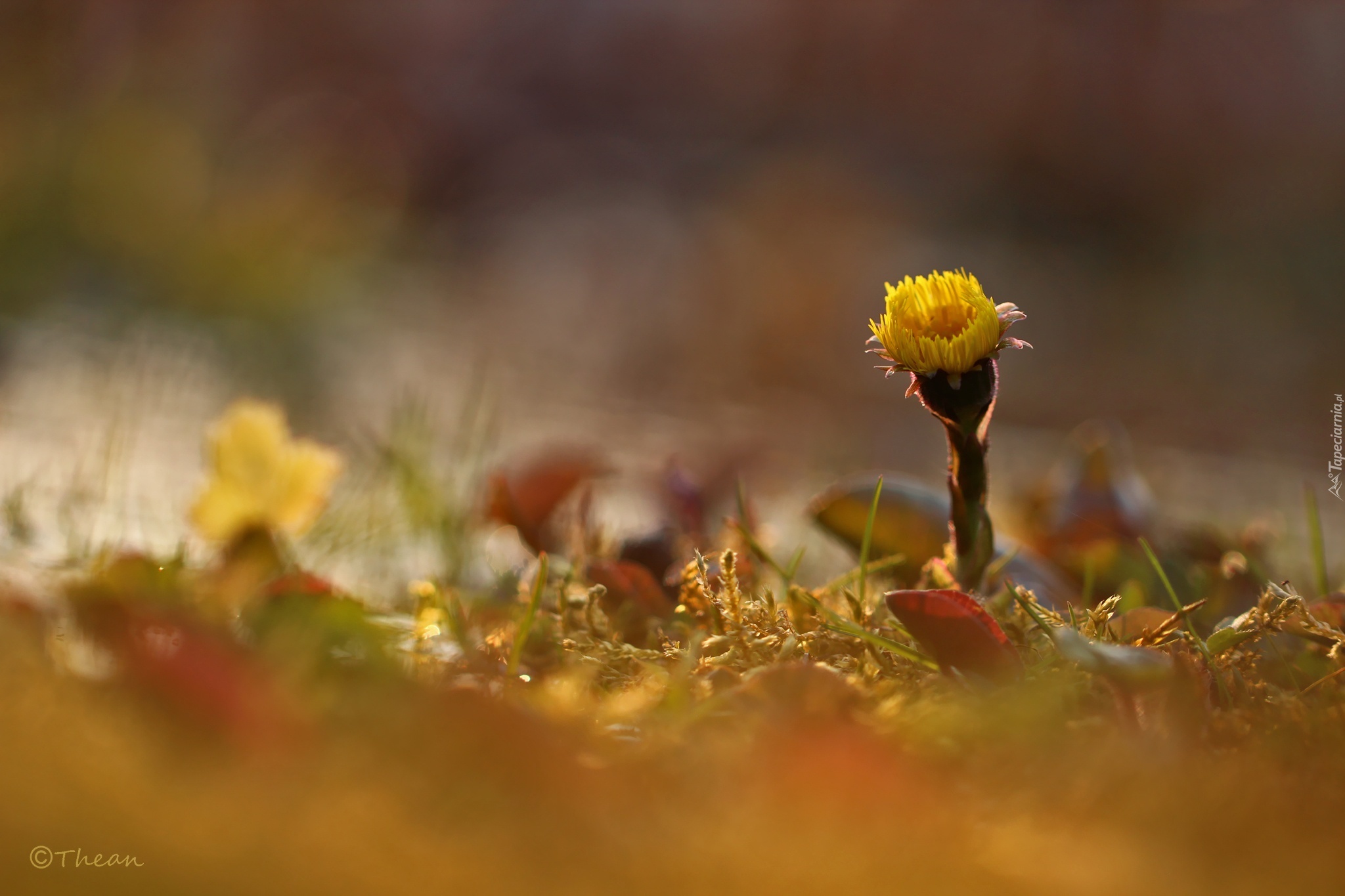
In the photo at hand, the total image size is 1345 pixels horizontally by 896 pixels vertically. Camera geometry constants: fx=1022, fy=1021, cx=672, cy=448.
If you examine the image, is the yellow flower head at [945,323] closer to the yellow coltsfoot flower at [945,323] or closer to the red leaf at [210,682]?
the yellow coltsfoot flower at [945,323]

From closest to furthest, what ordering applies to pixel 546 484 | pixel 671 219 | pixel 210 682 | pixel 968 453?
pixel 210 682, pixel 968 453, pixel 546 484, pixel 671 219

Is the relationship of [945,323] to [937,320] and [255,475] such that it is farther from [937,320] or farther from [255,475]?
[255,475]

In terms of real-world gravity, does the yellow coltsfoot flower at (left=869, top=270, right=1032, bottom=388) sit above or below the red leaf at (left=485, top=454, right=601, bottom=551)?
below

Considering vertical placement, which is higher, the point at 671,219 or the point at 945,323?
the point at 671,219

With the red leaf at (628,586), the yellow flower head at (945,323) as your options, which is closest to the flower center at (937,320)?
the yellow flower head at (945,323)

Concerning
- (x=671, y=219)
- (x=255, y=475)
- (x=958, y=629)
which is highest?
(x=671, y=219)

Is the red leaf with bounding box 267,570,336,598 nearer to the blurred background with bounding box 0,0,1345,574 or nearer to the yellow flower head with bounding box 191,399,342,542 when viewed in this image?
the yellow flower head with bounding box 191,399,342,542

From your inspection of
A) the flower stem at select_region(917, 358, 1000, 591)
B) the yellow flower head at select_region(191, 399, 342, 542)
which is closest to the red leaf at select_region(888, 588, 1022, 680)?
the flower stem at select_region(917, 358, 1000, 591)

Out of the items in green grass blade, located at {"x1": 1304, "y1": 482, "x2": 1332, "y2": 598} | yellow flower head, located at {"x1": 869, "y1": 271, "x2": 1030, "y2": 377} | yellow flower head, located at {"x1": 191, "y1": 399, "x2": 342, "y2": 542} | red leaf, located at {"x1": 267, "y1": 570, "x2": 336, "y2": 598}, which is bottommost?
green grass blade, located at {"x1": 1304, "y1": 482, "x2": 1332, "y2": 598}

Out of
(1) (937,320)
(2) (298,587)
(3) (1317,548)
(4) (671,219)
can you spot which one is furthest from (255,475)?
(4) (671,219)
